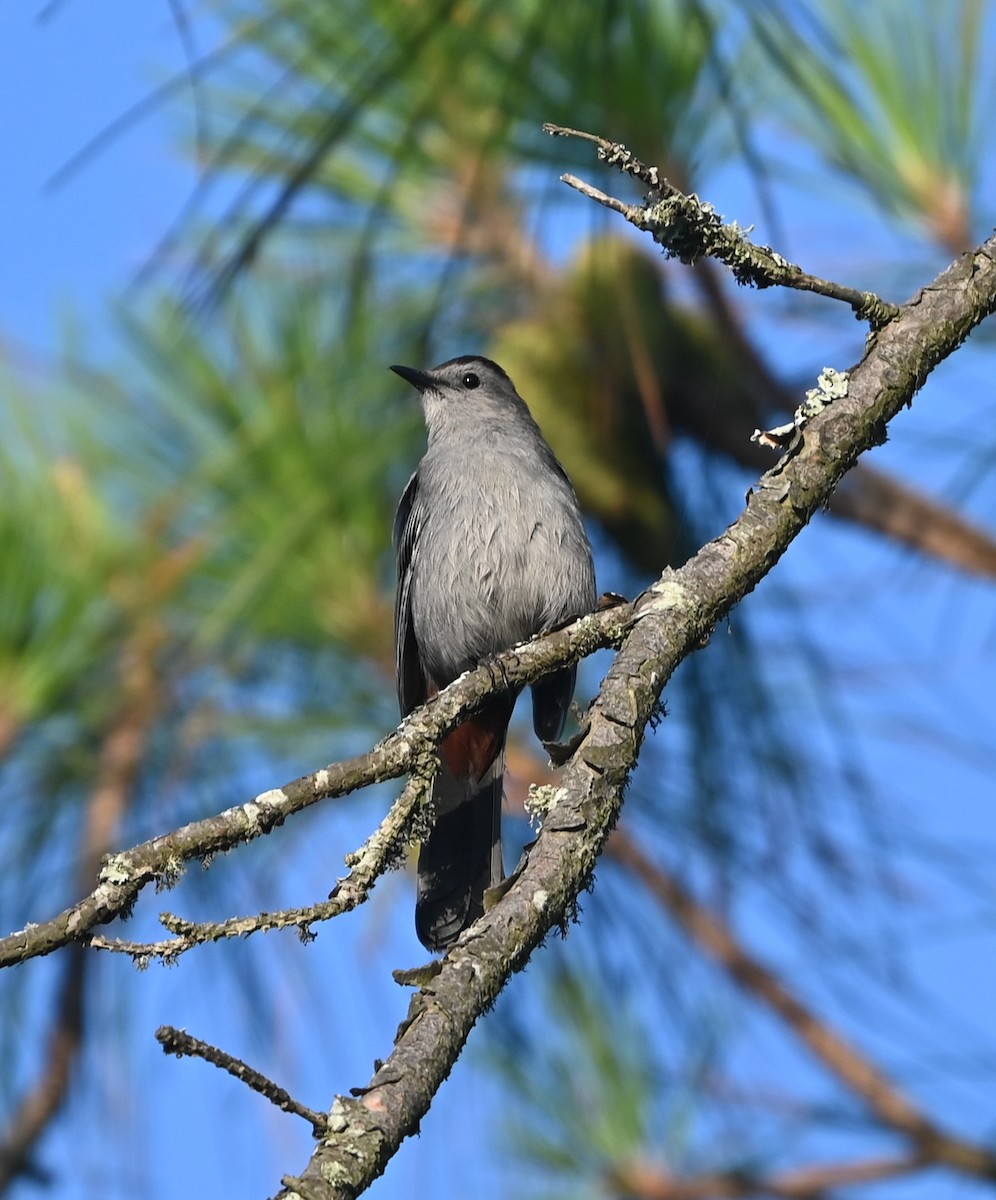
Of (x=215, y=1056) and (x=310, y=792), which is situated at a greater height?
(x=310, y=792)

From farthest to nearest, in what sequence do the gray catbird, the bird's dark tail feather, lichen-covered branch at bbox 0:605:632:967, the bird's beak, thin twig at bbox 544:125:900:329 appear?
the bird's beak → the gray catbird → the bird's dark tail feather → thin twig at bbox 544:125:900:329 → lichen-covered branch at bbox 0:605:632:967

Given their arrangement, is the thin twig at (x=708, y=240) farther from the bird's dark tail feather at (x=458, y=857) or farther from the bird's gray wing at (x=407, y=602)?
the bird's gray wing at (x=407, y=602)

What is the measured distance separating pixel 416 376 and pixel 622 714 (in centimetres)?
263

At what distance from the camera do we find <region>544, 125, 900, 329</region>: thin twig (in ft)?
8.49

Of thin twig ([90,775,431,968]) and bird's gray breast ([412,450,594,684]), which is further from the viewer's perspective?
bird's gray breast ([412,450,594,684])

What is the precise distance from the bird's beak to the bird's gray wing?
0.29 meters

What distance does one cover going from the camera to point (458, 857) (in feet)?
13.6

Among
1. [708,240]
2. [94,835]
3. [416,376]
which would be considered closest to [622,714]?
[708,240]

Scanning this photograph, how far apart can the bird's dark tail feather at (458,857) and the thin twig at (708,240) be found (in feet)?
4.69

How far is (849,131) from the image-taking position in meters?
4.70

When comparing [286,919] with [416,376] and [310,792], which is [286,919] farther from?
[416,376]

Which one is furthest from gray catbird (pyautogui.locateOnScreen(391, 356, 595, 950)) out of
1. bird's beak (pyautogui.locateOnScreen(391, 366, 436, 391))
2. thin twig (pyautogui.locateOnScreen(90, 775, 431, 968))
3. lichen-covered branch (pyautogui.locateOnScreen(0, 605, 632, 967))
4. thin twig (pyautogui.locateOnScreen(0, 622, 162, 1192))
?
thin twig (pyautogui.locateOnScreen(90, 775, 431, 968))

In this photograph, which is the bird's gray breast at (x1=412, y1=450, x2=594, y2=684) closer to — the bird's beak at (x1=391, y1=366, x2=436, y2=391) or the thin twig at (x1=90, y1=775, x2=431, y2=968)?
the bird's beak at (x1=391, y1=366, x2=436, y2=391)

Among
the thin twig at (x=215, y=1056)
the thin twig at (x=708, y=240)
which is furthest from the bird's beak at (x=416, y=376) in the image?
the thin twig at (x=215, y=1056)
